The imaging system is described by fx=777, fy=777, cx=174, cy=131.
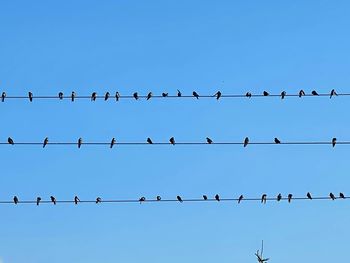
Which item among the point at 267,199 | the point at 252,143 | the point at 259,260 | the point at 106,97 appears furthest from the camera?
the point at 259,260

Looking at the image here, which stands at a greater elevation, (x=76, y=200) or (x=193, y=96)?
(x=193, y=96)

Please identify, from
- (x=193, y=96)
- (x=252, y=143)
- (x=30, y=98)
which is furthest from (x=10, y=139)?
(x=252, y=143)

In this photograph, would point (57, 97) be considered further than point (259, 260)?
No

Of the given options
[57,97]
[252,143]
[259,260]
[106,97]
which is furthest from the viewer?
[259,260]

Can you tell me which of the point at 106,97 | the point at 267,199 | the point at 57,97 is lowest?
the point at 267,199

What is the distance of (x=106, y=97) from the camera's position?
25469mm

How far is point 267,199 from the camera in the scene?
936 inches

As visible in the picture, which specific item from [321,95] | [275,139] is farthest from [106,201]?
[321,95]

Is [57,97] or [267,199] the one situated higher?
[57,97]

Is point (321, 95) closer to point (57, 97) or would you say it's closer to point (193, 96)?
point (193, 96)

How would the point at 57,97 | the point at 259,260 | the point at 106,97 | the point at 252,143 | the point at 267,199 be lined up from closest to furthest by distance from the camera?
the point at 252,143 → the point at 57,97 → the point at 267,199 → the point at 106,97 → the point at 259,260

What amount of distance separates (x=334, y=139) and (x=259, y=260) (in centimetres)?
2629

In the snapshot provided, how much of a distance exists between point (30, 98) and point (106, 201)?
151 inches

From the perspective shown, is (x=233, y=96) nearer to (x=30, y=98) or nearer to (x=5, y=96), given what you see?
(x=30, y=98)
